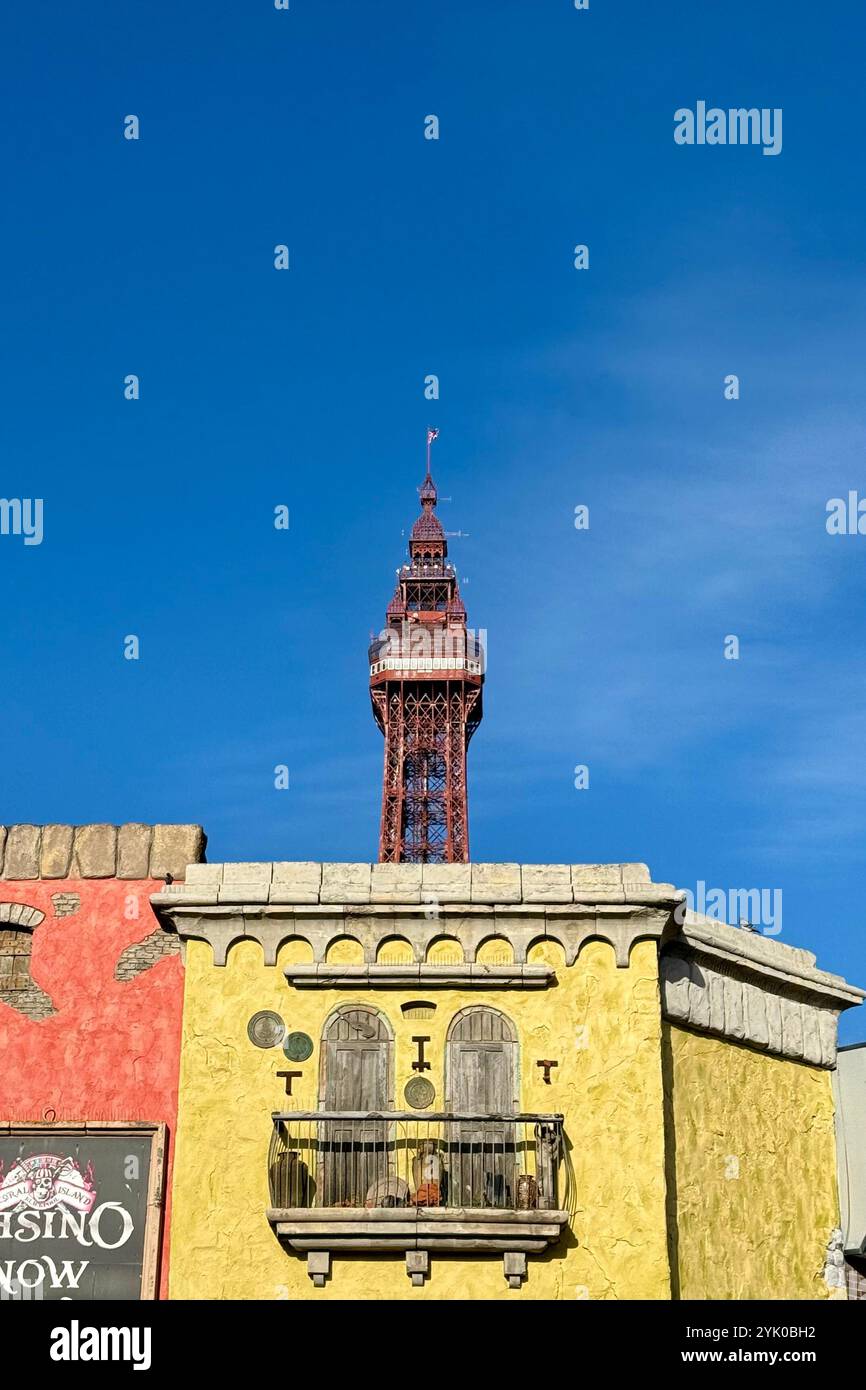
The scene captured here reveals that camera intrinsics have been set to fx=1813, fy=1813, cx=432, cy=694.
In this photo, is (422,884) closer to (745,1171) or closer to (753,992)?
(753,992)

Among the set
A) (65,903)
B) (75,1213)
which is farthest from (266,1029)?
(65,903)

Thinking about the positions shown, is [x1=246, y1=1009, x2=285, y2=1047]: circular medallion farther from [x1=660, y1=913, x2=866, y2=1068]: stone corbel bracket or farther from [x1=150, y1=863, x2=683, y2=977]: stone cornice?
[x1=660, y1=913, x2=866, y2=1068]: stone corbel bracket

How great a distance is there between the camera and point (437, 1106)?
23047 mm

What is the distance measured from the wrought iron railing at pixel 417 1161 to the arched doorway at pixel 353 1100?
0.04ft

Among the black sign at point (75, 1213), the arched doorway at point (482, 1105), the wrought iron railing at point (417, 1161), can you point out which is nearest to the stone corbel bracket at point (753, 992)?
the arched doorway at point (482, 1105)

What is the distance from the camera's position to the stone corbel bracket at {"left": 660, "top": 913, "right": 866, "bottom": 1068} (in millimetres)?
24453

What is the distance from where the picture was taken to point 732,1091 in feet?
80.3

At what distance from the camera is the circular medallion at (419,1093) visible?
23094 millimetres

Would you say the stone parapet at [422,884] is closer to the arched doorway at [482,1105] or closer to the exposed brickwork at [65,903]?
the arched doorway at [482,1105]

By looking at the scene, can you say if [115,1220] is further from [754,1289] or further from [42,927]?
[754,1289]

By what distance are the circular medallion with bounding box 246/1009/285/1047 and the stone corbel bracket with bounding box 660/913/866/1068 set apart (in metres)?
5.09

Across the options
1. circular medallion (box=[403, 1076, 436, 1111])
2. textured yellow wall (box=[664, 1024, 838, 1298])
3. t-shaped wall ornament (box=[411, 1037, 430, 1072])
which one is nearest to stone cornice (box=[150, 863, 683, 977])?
t-shaped wall ornament (box=[411, 1037, 430, 1072])

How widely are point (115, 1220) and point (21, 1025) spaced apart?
2.90 m
